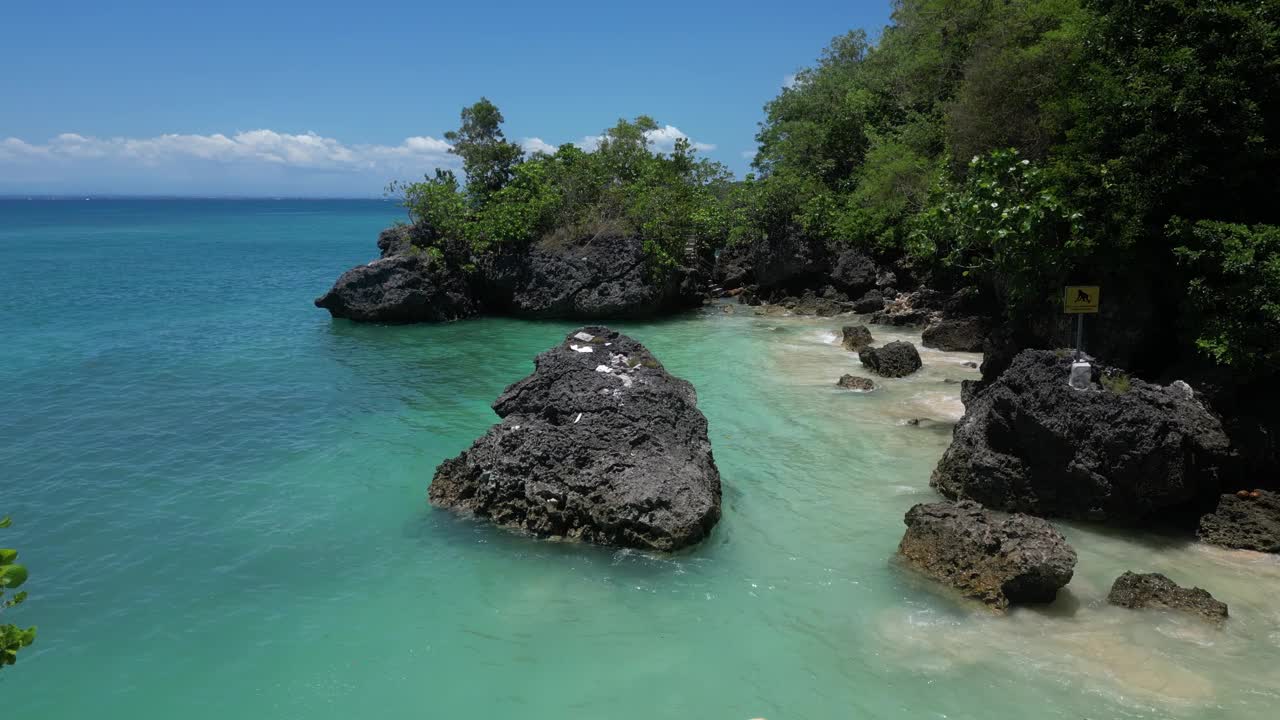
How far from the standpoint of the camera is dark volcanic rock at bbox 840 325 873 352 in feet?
73.7

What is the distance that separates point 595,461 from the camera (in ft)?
34.8

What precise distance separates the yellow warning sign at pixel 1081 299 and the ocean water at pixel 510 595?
9.37 ft

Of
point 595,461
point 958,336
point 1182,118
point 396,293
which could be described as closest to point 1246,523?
point 1182,118

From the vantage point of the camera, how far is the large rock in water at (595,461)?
1009cm

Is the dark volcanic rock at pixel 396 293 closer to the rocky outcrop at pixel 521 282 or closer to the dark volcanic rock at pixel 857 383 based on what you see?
the rocky outcrop at pixel 521 282

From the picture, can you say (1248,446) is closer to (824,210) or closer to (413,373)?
(413,373)

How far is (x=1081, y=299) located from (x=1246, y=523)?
3243 millimetres

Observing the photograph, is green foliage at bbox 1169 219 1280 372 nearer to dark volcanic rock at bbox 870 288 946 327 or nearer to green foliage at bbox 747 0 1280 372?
green foliage at bbox 747 0 1280 372

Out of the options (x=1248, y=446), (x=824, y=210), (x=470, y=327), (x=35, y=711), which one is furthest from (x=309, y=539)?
(x=824, y=210)

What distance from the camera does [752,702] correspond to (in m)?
7.38

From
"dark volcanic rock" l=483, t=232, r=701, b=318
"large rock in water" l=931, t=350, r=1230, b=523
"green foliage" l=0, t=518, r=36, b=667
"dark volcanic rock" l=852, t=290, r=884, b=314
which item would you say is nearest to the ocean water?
"large rock in water" l=931, t=350, r=1230, b=523

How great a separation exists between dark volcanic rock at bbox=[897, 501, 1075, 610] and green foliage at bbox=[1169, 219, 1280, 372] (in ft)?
11.6

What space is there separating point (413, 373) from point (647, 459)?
12.1m

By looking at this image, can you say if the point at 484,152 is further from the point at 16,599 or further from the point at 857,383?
the point at 16,599
